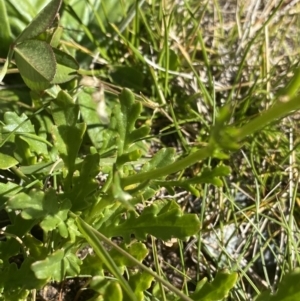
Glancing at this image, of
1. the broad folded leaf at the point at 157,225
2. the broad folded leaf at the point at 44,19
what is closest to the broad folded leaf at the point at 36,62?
the broad folded leaf at the point at 44,19

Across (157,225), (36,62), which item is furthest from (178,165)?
(36,62)

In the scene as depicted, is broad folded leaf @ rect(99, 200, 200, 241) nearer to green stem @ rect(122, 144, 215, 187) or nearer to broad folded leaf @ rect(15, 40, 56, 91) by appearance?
green stem @ rect(122, 144, 215, 187)

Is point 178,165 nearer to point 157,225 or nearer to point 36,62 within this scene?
point 157,225

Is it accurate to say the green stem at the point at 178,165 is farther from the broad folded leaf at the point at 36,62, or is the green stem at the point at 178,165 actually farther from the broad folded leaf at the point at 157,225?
the broad folded leaf at the point at 36,62

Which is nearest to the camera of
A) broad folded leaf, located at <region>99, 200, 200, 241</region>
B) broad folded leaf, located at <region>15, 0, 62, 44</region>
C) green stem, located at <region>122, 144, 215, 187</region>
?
green stem, located at <region>122, 144, 215, 187</region>

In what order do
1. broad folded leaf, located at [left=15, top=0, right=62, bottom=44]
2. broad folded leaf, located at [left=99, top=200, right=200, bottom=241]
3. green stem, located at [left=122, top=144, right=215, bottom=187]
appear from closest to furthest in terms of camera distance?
green stem, located at [left=122, top=144, right=215, bottom=187] < broad folded leaf, located at [left=99, top=200, right=200, bottom=241] < broad folded leaf, located at [left=15, top=0, right=62, bottom=44]

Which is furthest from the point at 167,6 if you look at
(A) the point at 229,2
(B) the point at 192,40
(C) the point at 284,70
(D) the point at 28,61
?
(D) the point at 28,61

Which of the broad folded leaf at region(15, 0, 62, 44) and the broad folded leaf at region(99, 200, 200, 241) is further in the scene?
the broad folded leaf at region(15, 0, 62, 44)

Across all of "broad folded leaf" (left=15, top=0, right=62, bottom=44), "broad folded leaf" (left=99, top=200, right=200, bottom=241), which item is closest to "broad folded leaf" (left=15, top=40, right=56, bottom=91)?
"broad folded leaf" (left=15, top=0, right=62, bottom=44)

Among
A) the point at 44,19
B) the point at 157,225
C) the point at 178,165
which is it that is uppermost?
the point at 44,19

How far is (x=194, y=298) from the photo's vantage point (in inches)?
47.7

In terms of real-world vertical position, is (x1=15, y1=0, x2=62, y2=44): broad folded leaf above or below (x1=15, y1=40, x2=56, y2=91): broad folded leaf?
above

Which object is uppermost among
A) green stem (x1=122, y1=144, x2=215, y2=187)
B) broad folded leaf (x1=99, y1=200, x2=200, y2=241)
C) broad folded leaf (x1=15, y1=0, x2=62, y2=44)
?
broad folded leaf (x1=15, y1=0, x2=62, y2=44)

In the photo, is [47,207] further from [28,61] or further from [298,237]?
[298,237]
